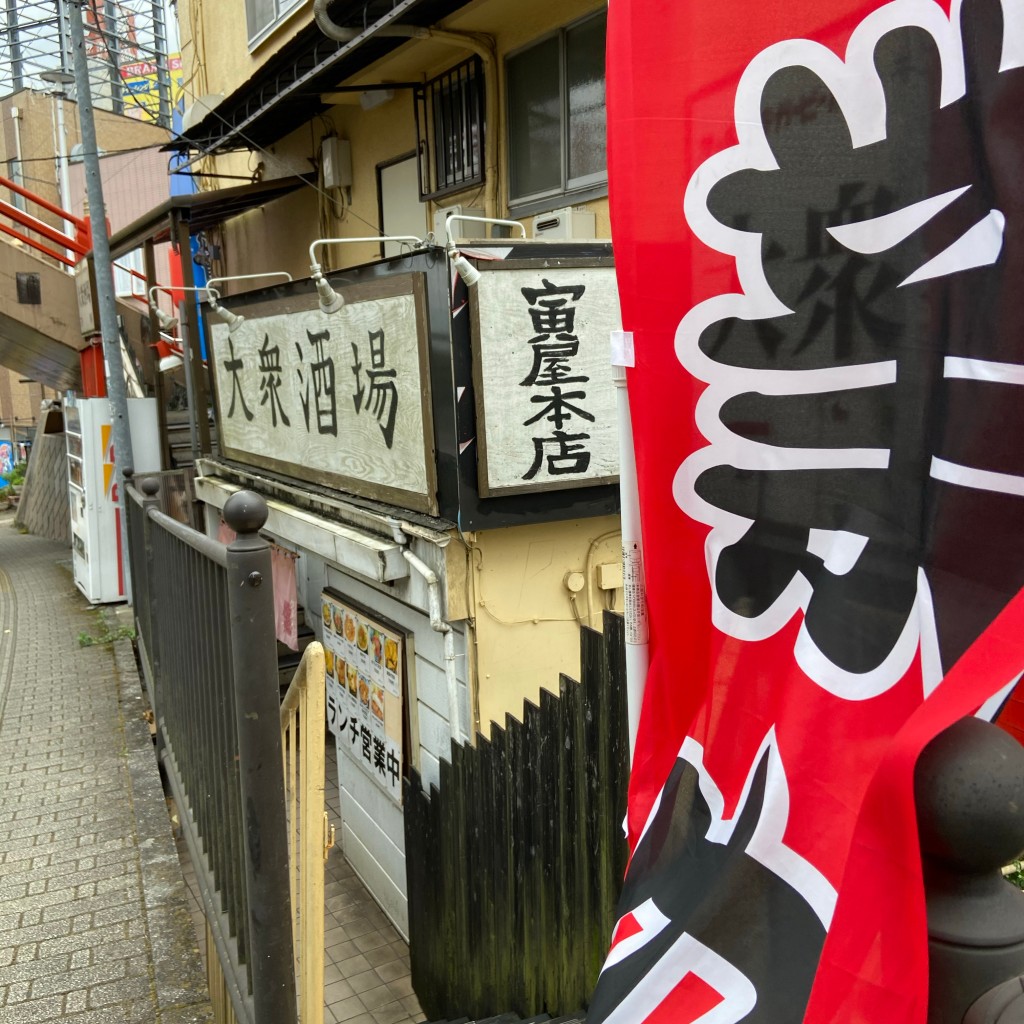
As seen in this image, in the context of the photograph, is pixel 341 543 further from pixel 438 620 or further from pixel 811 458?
pixel 811 458

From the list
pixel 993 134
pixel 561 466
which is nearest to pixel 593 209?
pixel 561 466

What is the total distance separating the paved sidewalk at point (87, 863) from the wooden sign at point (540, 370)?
112 inches

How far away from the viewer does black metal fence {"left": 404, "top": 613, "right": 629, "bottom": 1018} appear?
13.1 feet

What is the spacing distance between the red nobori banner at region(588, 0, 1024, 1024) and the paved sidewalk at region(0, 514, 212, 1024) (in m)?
2.58

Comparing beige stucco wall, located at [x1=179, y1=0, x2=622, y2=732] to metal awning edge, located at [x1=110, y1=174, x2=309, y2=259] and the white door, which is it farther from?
metal awning edge, located at [x1=110, y1=174, x2=309, y2=259]

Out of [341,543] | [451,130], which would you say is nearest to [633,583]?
[341,543]

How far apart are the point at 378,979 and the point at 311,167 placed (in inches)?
362

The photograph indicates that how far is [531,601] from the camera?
20.5 feet

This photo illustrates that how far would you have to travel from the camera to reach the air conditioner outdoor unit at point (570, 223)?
7.36 meters

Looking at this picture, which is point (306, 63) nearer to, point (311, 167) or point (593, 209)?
point (311, 167)

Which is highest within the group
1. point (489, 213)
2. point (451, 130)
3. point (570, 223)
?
point (451, 130)

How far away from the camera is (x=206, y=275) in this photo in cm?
1475

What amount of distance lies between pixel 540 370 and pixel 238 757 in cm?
352

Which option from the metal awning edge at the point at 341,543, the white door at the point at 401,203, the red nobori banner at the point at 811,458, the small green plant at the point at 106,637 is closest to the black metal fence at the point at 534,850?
the metal awning edge at the point at 341,543
